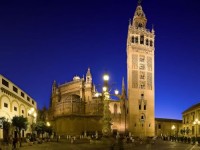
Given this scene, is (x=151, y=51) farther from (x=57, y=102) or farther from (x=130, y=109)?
(x=57, y=102)

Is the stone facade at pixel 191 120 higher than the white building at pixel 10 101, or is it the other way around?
the white building at pixel 10 101

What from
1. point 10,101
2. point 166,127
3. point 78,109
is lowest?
point 166,127

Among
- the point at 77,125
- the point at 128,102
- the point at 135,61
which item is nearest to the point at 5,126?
the point at 77,125

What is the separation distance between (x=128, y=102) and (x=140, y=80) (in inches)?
253

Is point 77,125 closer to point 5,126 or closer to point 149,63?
point 149,63

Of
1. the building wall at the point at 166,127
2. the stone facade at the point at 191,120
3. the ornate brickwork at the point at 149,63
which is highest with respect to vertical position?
the ornate brickwork at the point at 149,63

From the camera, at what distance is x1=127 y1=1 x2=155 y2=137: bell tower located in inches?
2891

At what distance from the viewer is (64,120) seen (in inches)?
2872

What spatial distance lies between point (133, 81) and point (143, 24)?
1770cm

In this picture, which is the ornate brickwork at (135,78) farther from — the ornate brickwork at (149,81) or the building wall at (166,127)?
the building wall at (166,127)

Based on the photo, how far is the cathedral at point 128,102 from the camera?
72875 mm

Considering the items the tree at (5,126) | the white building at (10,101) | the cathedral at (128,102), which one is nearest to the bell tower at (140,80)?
the cathedral at (128,102)

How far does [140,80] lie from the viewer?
76.6 m

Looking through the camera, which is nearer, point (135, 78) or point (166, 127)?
point (135, 78)
